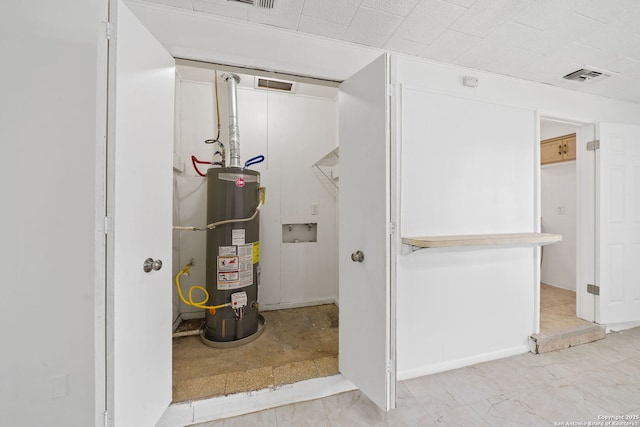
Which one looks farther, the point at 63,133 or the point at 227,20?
the point at 227,20

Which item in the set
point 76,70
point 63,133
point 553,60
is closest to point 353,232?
point 63,133

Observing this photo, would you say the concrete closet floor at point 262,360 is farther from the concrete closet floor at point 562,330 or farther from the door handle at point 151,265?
the concrete closet floor at point 562,330

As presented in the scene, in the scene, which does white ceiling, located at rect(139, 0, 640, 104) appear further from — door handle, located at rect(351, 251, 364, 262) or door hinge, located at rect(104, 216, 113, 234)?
door handle, located at rect(351, 251, 364, 262)

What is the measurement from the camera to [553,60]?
1.81m

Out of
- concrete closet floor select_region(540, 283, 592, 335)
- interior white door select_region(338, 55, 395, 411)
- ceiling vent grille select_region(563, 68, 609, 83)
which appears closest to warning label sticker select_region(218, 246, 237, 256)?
interior white door select_region(338, 55, 395, 411)

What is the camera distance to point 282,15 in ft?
4.63

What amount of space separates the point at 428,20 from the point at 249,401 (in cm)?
257

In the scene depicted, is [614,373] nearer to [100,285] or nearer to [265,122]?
[100,285]

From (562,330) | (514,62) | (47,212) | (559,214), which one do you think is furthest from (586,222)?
(47,212)

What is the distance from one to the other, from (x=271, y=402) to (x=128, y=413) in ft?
2.49

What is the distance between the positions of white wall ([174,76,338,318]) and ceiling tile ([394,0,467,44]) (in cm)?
141

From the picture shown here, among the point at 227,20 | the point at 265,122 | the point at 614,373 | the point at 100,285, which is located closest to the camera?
the point at 100,285

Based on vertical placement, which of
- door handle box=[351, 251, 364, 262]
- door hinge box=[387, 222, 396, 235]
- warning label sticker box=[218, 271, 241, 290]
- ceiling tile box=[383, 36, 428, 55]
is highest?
ceiling tile box=[383, 36, 428, 55]

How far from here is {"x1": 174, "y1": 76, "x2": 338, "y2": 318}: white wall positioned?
97.3 inches
